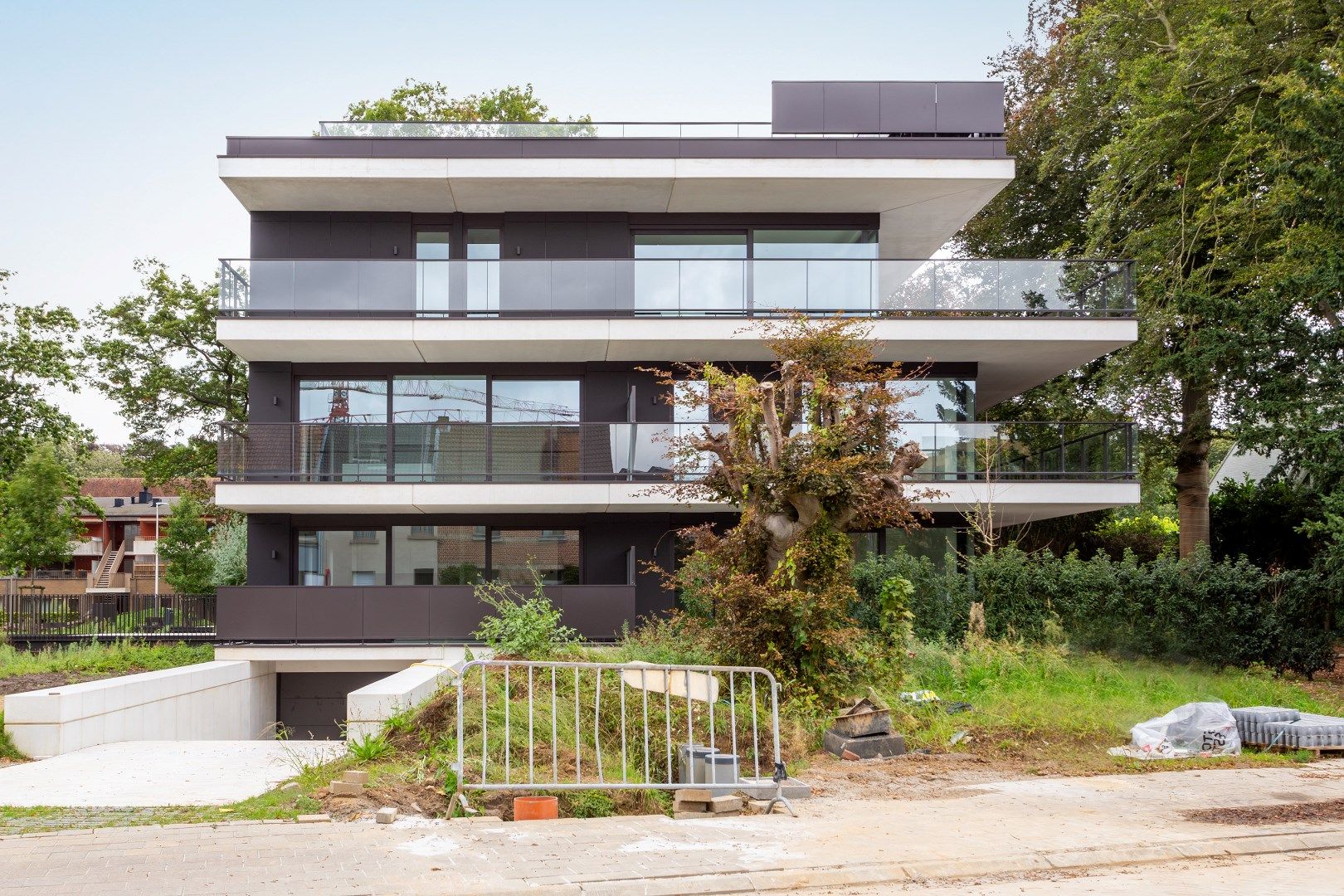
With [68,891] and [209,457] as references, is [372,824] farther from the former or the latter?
[209,457]

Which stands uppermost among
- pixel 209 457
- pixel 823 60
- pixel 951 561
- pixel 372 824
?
pixel 823 60

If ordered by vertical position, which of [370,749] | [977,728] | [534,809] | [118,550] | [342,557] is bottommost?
[118,550]

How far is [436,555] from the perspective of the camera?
20.7 m

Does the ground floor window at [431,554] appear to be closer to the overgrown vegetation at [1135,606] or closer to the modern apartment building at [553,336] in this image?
the modern apartment building at [553,336]

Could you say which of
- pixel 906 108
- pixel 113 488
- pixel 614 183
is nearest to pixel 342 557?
pixel 614 183

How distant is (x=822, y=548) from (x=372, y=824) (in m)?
6.41

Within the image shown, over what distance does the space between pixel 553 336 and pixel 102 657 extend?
372 inches

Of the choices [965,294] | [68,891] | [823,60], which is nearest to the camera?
[68,891]

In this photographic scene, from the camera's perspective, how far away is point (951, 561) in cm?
1748

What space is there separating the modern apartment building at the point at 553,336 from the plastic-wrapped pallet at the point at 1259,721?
24.3 ft

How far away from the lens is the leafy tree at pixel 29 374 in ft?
96.4

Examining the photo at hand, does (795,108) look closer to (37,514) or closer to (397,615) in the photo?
(397,615)

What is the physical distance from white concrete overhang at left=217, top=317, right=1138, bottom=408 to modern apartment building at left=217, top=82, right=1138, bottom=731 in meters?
0.06

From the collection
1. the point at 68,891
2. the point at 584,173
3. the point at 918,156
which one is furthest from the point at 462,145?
the point at 68,891
